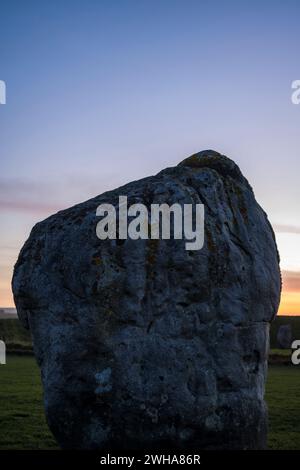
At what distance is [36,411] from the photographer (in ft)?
52.7

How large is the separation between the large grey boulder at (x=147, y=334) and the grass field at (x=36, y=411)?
375cm

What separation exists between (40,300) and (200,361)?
8.63ft

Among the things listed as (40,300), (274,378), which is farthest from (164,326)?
(274,378)

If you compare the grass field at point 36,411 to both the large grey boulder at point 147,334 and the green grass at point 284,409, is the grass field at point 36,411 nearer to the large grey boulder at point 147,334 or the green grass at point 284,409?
the green grass at point 284,409

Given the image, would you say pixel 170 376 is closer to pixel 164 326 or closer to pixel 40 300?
pixel 164 326

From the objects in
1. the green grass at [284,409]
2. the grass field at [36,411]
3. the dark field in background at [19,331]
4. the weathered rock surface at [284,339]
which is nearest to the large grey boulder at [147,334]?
the grass field at [36,411]

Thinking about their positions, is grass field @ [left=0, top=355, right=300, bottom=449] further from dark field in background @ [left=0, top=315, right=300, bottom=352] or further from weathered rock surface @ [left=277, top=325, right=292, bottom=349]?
dark field in background @ [left=0, top=315, right=300, bottom=352]

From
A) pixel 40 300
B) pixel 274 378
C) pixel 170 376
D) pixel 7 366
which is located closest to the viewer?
pixel 170 376

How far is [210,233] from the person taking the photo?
9086 mm

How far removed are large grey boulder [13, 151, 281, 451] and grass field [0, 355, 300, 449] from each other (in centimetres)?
375

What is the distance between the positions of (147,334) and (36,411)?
883 centimetres

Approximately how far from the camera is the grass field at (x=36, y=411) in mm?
12503

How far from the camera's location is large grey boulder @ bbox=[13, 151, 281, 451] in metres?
8.41

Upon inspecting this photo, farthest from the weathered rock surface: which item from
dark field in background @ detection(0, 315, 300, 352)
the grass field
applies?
the grass field
